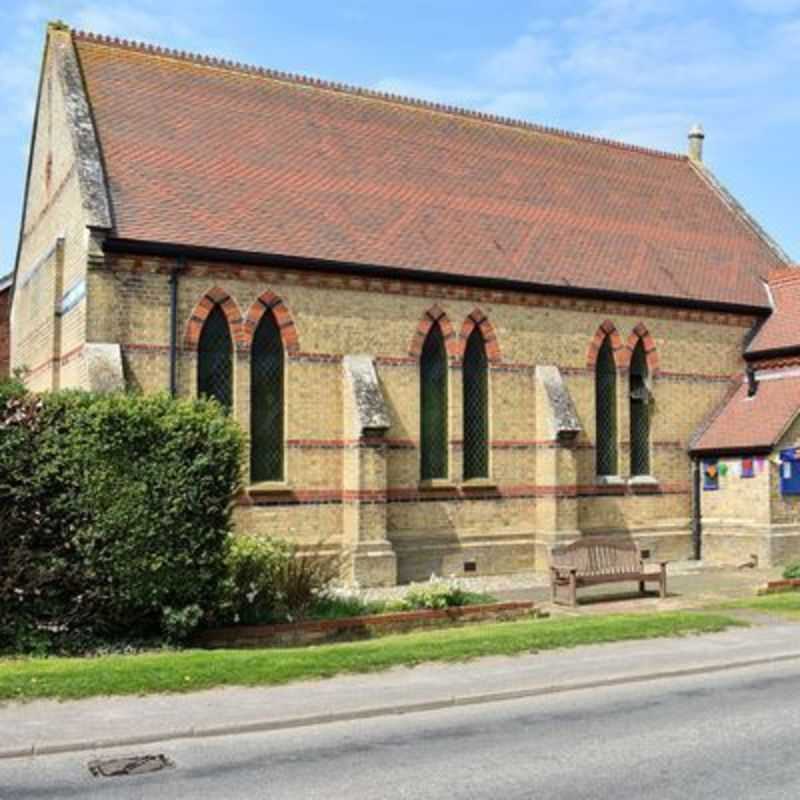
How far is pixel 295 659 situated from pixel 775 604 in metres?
8.67

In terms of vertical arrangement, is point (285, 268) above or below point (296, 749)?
above

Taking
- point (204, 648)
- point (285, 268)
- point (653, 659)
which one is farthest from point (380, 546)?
point (653, 659)

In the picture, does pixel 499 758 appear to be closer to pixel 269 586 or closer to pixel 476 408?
pixel 269 586

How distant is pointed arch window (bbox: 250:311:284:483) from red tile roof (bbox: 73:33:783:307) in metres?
1.72

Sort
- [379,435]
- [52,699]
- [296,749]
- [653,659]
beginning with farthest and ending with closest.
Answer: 1. [379,435]
2. [653,659]
3. [52,699]
4. [296,749]

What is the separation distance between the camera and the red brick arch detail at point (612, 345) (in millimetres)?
22797

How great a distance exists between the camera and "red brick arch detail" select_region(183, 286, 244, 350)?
18.3m

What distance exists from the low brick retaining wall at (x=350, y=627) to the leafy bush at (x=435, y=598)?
247 mm

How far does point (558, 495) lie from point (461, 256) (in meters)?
5.68

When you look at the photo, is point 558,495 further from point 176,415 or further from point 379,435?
point 176,415

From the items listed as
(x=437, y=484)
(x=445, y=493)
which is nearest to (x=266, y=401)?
(x=437, y=484)

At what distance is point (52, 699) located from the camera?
9.41 metres

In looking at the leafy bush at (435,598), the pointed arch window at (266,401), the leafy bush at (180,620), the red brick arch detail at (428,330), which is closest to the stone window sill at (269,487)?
the pointed arch window at (266,401)

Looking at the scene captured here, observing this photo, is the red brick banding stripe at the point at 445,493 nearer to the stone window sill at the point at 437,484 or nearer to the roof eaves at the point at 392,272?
the stone window sill at the point at 437,484
